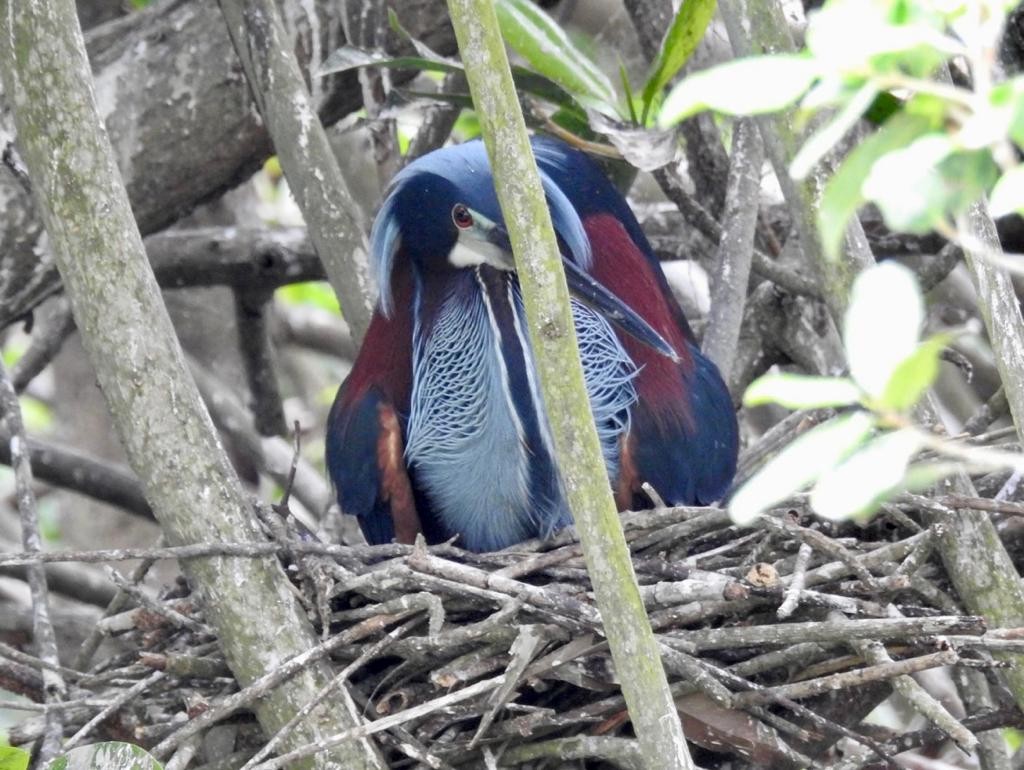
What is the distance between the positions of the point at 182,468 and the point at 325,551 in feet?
1.02

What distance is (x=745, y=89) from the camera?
664 millimetres

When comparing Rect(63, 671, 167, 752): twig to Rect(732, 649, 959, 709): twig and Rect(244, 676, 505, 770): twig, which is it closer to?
Rect(244, 676, 505, 770): twig

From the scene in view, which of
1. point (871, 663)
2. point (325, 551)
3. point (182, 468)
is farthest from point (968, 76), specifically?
point (182, 468)

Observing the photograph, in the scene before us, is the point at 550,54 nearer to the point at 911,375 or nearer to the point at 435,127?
the point at 435,127

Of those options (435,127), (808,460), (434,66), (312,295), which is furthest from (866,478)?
(312,295)

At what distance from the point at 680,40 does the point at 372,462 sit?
865mm

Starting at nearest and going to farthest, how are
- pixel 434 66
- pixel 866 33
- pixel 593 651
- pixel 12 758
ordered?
pixel 866 33
pixel 12 758
pixel 593 651
pixel 434 66

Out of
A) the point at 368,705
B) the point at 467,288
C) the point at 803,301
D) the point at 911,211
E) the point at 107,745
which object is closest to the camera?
the point at 911,211

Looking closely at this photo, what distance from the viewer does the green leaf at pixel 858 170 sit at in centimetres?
68

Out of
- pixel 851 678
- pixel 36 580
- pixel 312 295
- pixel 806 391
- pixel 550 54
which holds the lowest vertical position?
pixel 851 678

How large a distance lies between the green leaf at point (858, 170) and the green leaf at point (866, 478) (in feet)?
0.34

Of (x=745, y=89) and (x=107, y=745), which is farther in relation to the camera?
(x=107, y=745)

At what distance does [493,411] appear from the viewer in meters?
2.22

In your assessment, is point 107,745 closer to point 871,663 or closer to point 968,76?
point 871,663
